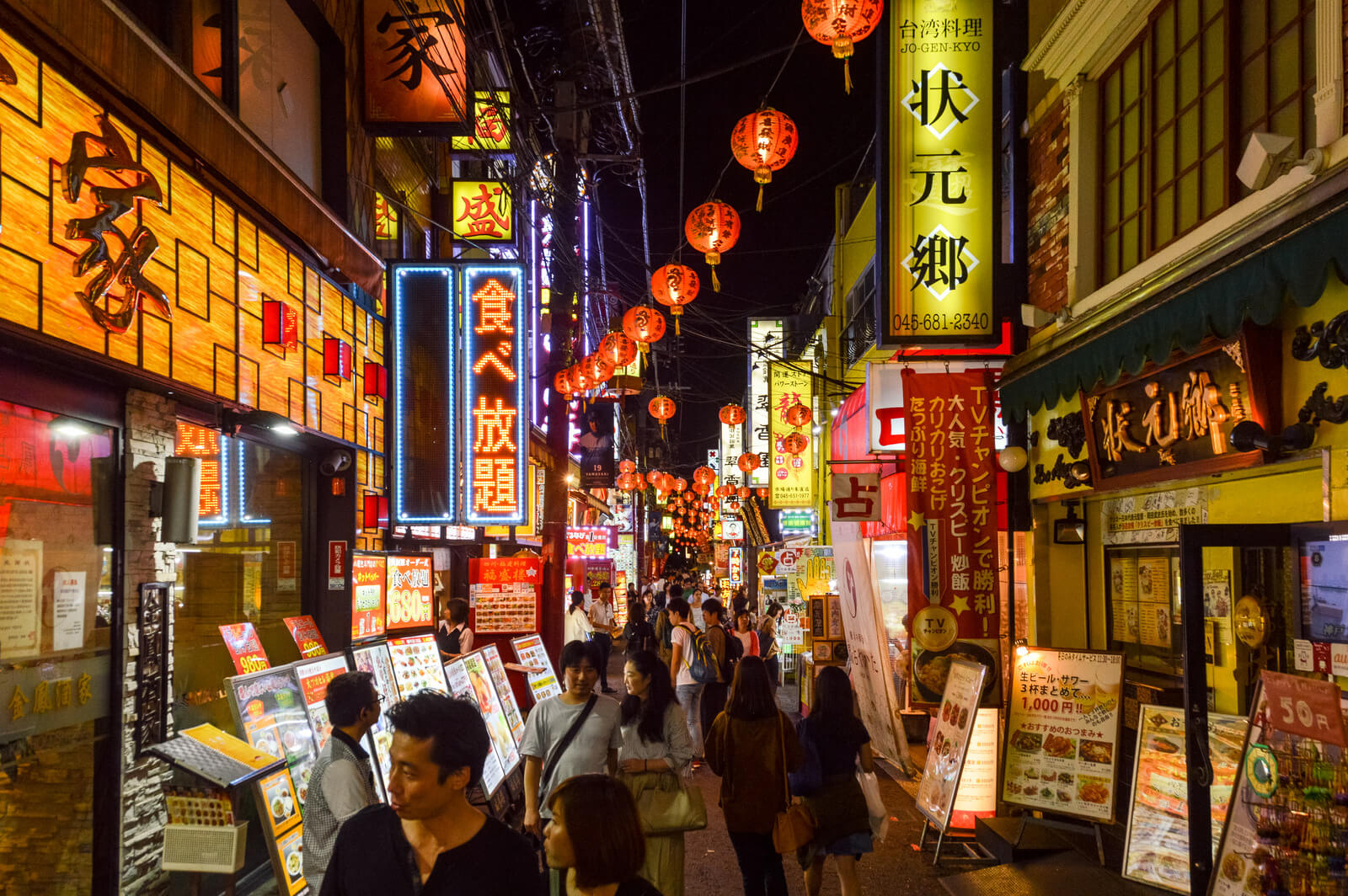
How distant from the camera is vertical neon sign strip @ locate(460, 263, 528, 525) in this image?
1109 centimetres

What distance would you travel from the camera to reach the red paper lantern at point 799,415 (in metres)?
23.2

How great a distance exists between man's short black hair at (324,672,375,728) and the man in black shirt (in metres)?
1.46

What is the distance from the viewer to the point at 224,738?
5.43 metres

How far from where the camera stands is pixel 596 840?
9.07 feet

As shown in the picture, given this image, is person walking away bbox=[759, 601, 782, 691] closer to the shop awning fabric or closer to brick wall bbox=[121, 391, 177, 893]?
the shop awning fabric

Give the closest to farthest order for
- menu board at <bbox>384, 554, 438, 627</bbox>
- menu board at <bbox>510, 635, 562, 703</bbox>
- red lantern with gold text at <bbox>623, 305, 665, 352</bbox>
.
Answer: menu board at <bbox>510, 635, 562, 703</bbox>, menu board at <bbox>384, 554, 438, 627</bbox>, red lantern with gold text at <bbox>623, 305, 665, 352</bbox>

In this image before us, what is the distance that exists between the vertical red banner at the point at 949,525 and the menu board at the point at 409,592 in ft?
18.5

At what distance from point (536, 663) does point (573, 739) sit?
4.97 meters

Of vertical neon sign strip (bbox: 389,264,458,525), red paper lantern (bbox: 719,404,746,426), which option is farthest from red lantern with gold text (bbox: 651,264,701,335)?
red paper lantern (bbox: 719,404,746,426)

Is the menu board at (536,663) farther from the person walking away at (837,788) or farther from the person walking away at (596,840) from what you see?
the person walking away at (596,840)

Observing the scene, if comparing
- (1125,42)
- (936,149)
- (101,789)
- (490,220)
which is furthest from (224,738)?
(490,220)

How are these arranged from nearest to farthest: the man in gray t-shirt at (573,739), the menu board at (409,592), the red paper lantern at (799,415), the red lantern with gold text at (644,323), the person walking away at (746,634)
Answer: the man in gray t-shirt at (573,739) < the menu board at (409,592) < the red lantern with gold text at (644,323) < the person walking away at (746,634) < the red paper lantern at (799,415)

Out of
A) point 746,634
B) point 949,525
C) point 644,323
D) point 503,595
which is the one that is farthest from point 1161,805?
point 644,323

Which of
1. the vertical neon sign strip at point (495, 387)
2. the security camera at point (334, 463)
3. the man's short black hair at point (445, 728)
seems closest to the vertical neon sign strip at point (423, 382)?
the vertical neon sign strip at point (495, 387)
